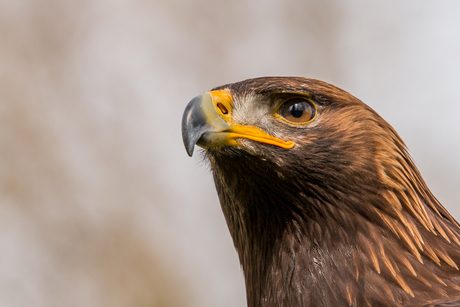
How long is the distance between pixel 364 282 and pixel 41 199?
23.0ft

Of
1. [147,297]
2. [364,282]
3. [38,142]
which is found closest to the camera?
[364,282]

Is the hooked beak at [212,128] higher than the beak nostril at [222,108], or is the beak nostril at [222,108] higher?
the beak nostril at [222,108]

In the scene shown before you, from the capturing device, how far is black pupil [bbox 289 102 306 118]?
2.30 meters

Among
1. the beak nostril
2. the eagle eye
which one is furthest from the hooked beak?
the eagle eye

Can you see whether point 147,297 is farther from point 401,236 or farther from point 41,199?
point 401,236

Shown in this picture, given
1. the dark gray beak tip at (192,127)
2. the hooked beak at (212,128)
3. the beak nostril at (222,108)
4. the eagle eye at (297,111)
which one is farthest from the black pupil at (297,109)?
the dark gray beak tip at (192,127)

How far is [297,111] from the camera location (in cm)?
230

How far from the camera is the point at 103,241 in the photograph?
324 inches

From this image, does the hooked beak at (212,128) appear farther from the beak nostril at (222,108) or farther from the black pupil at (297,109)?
the black pupil at (297,109)

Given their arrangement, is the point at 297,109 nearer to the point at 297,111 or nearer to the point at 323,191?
the point at 297,111

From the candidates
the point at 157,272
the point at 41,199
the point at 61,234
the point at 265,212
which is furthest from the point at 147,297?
the point at 265,212

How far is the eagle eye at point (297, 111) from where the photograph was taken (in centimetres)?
230

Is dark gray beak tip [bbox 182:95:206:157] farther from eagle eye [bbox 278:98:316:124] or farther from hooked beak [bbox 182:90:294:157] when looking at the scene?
eagle eye [bbox 278:98:316:124]

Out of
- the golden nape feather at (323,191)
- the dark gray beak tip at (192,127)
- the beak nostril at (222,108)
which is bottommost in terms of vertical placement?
the golden nape feather at (323,191)
